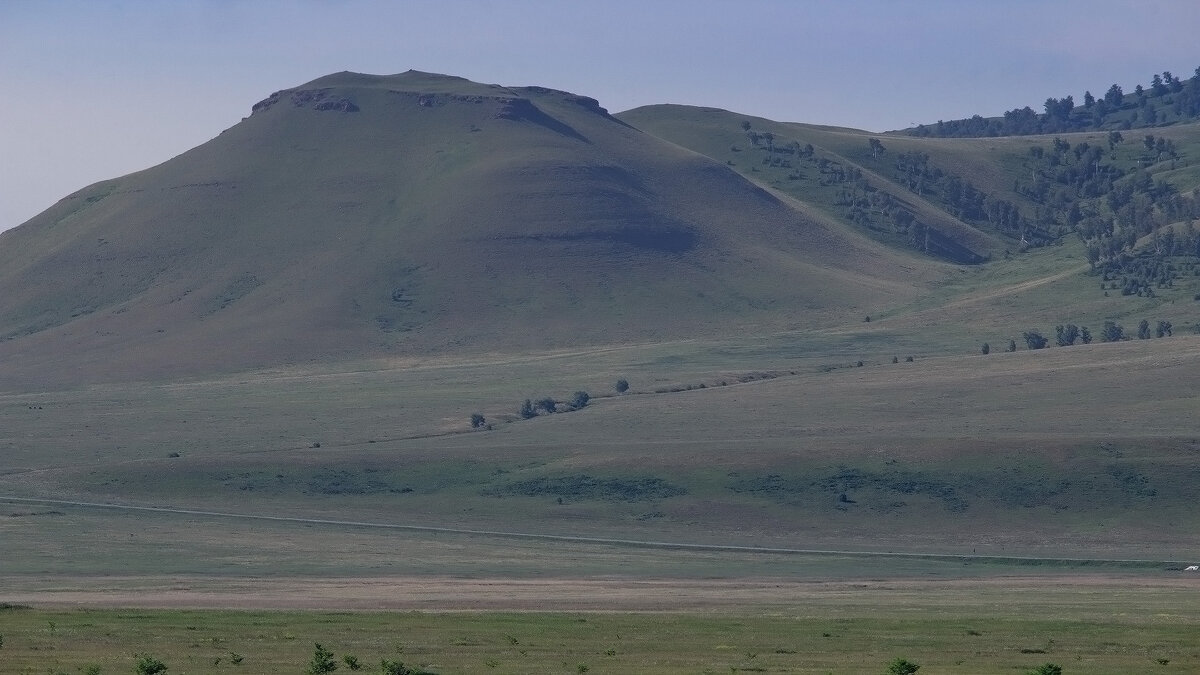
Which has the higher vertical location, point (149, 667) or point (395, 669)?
point (149, 667)

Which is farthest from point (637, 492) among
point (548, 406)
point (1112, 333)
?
point (1112, 333)

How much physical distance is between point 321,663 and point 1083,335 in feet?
495

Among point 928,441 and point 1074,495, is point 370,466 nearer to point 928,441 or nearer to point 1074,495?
point 928,441

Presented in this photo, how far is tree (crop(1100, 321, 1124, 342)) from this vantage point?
584 ft

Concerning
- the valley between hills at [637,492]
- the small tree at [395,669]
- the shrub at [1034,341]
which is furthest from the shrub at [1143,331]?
the small tree at [395,669]

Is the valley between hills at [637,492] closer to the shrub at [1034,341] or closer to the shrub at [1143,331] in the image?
the shrub at [1034,341]

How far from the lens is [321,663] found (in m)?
40.8

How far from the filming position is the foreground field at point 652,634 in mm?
43750

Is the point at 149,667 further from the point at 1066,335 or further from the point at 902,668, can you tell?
the point at 1066,335

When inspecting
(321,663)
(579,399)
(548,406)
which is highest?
(321,663)

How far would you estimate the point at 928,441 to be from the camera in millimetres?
113688

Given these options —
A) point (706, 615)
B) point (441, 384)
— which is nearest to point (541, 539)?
point (706, 615)

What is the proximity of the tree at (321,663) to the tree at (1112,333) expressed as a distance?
477ft

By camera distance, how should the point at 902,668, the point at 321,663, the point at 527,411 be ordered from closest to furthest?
the point at 902,668 → the point at 321,663 → the point at 527,411
